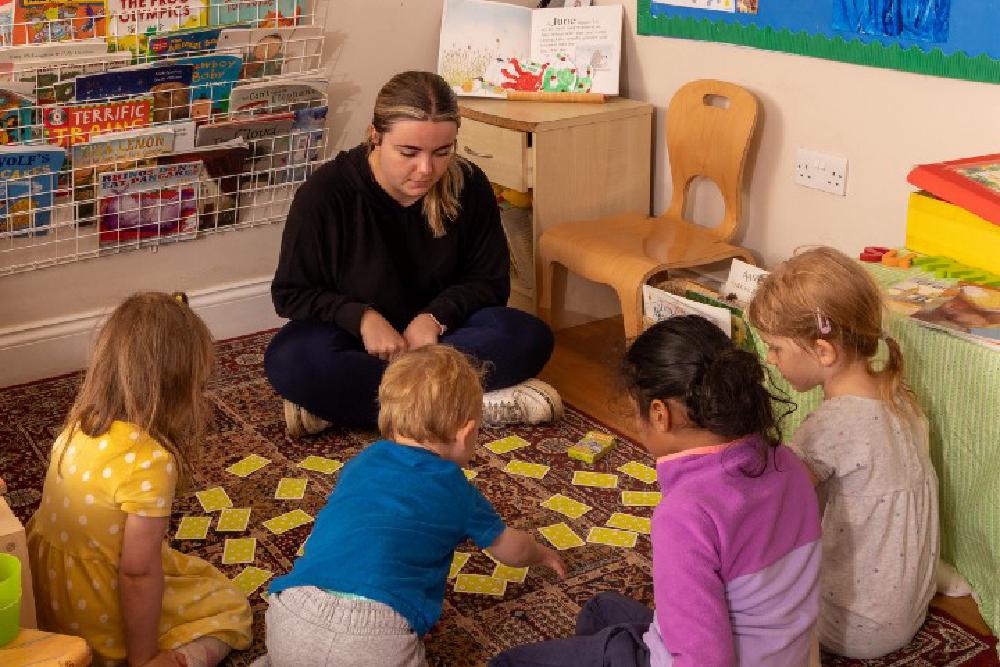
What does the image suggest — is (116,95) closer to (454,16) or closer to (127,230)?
(127,230)

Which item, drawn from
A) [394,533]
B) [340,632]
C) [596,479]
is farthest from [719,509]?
[596,479]

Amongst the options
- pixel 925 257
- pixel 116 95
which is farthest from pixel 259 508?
pixel 925 257

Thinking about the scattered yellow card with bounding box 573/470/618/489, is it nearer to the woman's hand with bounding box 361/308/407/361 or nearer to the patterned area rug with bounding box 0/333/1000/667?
the patterned area rug with bounding box 0/333/1000/667

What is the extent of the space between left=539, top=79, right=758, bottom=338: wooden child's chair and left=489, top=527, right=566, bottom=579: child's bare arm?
121cm

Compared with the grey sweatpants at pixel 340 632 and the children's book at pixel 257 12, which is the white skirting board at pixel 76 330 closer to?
the children's book at pixel 257 12

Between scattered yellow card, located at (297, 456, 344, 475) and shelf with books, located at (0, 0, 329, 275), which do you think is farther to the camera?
shelf with books, located at (0, 0, 329, 275)

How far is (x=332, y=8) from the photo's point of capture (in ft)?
12.1

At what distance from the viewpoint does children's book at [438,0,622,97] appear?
3834mm

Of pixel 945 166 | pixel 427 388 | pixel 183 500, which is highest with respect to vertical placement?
pixel 945 166

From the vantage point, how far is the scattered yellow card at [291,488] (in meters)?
2.77

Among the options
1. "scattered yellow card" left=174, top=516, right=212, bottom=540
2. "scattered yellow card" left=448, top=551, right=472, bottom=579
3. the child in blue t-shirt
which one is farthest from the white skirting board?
the child in blue t-shirt

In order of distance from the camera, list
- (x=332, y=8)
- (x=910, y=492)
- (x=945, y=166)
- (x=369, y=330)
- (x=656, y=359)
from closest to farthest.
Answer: (x=656, y=359) → (x=910, y=492) → (x=945, y=166) → (x=369, y=330) → (x=332, y=8)

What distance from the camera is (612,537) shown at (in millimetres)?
2576

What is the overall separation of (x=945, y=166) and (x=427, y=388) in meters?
1.33
